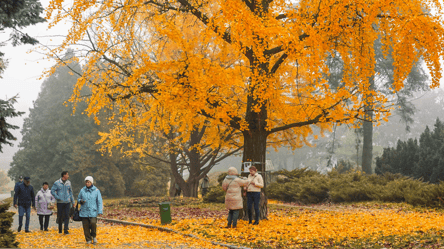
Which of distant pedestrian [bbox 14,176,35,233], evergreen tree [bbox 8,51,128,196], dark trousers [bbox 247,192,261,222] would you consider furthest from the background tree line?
dark trousers [bbox 247,192,261,222]

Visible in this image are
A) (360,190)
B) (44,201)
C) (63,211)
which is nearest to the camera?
(63,211)

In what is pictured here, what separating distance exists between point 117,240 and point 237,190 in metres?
3.18

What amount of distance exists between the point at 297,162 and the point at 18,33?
55.6 m

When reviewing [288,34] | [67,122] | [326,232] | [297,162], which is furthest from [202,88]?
[297,162]

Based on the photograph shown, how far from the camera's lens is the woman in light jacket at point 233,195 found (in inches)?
399

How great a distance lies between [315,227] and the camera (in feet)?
32.1

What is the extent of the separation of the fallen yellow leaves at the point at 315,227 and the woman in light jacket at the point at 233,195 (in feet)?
1.15

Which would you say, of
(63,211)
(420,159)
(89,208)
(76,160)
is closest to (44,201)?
(63,211)

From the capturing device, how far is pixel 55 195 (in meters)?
10.5

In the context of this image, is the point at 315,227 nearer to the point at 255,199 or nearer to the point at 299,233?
the point at 299,233

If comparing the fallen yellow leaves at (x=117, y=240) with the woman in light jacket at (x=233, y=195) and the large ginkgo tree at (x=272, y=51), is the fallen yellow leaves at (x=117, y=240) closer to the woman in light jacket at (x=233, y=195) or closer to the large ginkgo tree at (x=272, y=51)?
the woman in light jacket at (x=233, y=195)

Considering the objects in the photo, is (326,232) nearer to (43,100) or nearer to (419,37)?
(419,37)

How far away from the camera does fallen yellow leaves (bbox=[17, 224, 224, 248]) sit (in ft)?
28.5

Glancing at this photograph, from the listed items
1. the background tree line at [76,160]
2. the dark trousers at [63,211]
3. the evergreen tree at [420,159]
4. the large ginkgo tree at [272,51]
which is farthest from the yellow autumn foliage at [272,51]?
the background tree line at [76,160]
